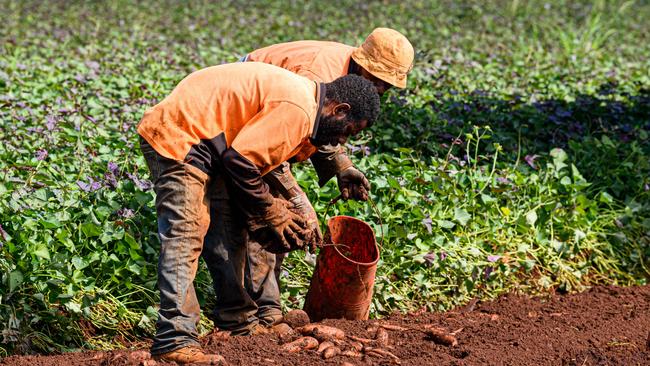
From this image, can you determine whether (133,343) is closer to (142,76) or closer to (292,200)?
(292,200)

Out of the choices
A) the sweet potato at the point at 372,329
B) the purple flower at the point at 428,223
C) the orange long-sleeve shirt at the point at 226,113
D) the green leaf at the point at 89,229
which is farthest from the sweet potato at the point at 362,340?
the green leaf at the point at 89,229

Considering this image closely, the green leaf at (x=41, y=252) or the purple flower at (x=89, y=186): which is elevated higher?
the purple flower at (x=89, y=186)

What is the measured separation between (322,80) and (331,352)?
1389 mm

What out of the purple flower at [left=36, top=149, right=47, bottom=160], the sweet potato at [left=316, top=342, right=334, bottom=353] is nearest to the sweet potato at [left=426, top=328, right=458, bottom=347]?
the sweet potato at [left=316, top=342, right=334, bottom=353]

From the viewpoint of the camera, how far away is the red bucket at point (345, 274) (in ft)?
14.1

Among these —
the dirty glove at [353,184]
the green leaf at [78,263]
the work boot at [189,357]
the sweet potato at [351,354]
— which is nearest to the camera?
the work boot at [189,357]

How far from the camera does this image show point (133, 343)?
166 inches

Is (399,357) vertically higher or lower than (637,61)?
higher

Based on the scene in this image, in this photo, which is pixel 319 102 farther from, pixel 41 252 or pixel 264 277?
pixel 41 252

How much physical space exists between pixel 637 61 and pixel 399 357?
294 inches

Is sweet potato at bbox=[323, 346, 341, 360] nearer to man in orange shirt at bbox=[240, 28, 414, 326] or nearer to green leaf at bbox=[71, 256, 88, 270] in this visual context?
man in orange shirt at bbox=[240, 28, 414, 326]

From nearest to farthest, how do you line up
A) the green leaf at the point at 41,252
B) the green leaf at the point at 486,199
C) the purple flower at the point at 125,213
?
the green leaf at the point at 41,252 → the purple flower at the point at 125,213 → the green leaf at the point at 486,199

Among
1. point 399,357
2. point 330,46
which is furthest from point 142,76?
point 399,357

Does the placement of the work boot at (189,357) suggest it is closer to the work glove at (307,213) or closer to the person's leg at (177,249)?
the person's leg at (177,249)
